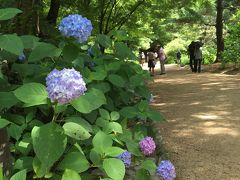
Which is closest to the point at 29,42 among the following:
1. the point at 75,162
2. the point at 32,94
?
the point at 32,94

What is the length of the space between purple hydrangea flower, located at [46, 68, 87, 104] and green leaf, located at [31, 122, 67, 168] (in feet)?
0.49

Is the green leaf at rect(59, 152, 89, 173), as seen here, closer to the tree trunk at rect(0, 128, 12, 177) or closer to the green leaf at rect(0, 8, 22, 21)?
the tree trunk at rect(0, 128, 12, 177)

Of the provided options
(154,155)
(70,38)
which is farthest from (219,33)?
(70,38)

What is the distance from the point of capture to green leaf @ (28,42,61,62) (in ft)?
8.19

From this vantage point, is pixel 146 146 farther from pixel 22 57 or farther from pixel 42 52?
pixel 22 57

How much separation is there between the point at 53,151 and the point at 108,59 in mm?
2069

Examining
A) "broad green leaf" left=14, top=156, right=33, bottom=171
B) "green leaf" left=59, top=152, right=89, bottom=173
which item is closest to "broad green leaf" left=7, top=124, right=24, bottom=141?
"broad green leaf" left=14, top=156, right=33, bottom=171

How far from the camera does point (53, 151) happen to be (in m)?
1.88

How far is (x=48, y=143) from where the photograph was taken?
1.88 metres

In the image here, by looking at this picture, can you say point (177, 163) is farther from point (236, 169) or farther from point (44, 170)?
point (44, 170)

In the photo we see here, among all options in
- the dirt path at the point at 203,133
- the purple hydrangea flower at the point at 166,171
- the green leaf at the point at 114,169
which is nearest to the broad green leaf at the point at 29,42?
the green leaf at the point at 114,169

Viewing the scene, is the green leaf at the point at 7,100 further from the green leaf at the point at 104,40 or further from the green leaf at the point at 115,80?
the green leaf at the point at 104,40

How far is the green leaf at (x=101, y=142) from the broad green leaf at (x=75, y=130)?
0.52 ft

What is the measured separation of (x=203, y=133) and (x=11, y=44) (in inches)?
147
